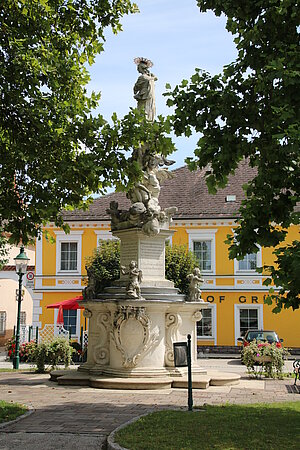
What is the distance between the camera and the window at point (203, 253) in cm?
3309

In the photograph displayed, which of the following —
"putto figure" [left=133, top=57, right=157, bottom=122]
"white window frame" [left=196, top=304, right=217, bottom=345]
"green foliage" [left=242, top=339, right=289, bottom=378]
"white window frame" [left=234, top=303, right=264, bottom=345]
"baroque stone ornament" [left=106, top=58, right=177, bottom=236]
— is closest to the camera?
"baroque stone ornament" [left=106, top=58, right=177, bottom=236]

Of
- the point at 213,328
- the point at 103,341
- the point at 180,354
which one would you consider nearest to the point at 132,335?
the point at 103,341

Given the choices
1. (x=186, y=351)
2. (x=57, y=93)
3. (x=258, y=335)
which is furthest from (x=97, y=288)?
(x=258, y=335)

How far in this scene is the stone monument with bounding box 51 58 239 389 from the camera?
1272 cm

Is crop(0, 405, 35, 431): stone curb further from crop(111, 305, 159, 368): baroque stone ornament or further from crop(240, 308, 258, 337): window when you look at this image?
crop(240, 308, 258, 337): window

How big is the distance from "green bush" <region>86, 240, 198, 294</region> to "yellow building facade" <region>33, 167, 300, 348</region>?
3.95 m

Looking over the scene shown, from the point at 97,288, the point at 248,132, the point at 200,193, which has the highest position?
the point at 200,193

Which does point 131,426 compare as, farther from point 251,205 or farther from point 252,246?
point 251,205

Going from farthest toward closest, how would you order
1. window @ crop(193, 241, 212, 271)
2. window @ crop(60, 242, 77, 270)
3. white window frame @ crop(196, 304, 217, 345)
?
window @ crop(60, 242, 77, 270)
window @ crop(193, 241, 212, 271)
white window frame @ crop(196, 304, 217, 345)

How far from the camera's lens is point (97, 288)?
47.3 ft

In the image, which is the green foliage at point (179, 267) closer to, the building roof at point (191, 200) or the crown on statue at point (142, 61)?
the building roof at point (191, 200)

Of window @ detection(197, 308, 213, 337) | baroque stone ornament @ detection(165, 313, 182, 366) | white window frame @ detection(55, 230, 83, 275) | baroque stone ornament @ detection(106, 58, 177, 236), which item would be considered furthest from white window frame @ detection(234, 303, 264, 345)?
baroque stone ornament @ detection(165, 313, 182, 366)

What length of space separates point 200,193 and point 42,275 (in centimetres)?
1061

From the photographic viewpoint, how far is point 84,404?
34.1 ft
